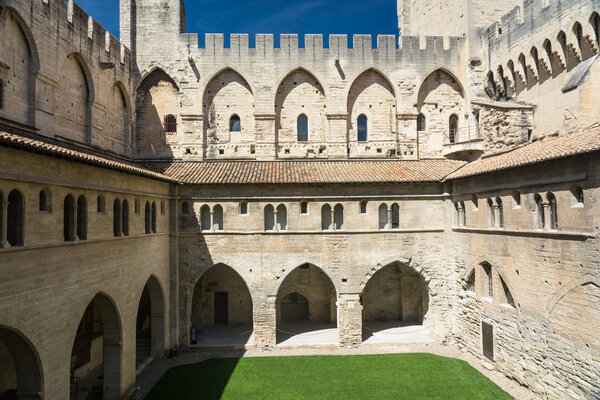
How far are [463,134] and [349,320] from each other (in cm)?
1260

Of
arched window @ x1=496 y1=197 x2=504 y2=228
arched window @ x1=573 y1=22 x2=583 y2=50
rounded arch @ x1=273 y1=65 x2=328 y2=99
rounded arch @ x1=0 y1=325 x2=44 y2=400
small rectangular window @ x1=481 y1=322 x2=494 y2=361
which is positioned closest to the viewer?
rounded arch @ x1=0 y1=325 x2=44 y2=400

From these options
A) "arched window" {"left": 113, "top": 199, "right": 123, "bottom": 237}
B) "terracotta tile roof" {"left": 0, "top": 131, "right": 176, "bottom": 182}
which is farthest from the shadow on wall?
"arched window" {"left": 113, "top": 199, "right": 123, "bottom": 237}

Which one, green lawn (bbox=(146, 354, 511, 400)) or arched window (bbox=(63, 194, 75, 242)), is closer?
arched window (bbox=(63, 194, 75, 242))

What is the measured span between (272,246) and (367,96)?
34.3 feet

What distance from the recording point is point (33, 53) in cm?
1523

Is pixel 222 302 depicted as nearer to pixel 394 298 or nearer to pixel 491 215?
pixel 394 298

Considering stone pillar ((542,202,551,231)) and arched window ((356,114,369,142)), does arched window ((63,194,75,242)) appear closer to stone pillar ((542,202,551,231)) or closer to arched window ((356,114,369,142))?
stone pillar ((542,202,551,231))

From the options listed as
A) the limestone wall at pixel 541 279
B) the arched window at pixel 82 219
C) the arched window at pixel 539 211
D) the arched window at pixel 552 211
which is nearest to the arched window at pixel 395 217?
the limestone wall at pixel 541 279

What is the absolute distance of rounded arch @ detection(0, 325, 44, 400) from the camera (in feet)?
35.0

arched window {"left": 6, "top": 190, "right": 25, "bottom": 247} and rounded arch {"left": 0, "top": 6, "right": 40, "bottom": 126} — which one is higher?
rounded arch {"left": 0, "top": 6, "right": 40, "bottom": 126}

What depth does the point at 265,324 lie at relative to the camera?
20328 mm

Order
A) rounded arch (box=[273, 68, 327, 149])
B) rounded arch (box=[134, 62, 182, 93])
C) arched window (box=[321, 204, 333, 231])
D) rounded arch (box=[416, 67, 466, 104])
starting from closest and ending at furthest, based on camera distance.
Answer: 1. arched window (box=[321, 204, 333, 231])
2. rounded arch (box=[134, 62, 182, 93])
3. rounded arch (box=[273, 68, 327, 149])
4. rounded arch (box=[416, 67, 466, 104])

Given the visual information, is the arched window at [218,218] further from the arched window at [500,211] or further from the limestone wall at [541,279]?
the arched window at [500,211]

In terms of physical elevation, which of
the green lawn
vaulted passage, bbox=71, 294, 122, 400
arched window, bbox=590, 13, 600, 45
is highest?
arched window, bbox=590, 13, 600, 45
